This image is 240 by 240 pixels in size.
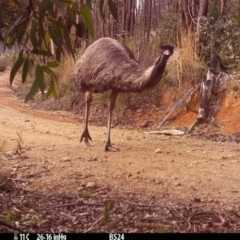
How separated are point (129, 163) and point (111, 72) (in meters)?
1.12

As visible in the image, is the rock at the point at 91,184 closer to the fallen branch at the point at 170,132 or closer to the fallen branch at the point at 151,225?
the fallen branch at the point at 151,225

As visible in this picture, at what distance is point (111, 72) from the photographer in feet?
18.1

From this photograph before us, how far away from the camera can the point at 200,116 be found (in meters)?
7.41

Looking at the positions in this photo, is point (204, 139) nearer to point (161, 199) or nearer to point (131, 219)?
point (161, 199)

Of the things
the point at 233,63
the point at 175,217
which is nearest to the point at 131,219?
the point at 175,217

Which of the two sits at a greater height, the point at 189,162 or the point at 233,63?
the point at 233,63

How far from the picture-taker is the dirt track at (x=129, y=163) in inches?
161

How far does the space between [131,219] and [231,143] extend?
3.39 m

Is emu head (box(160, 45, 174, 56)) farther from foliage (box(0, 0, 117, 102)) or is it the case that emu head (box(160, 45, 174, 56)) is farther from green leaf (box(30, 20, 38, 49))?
green leaf (box(30, 20, 38, 49))

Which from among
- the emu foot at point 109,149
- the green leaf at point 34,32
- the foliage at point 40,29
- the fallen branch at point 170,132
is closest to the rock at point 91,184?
the emu foot at point 109,149

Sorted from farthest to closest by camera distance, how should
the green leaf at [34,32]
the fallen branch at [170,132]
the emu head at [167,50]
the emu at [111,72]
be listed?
the fallen branch at [170,132] < the emu at [111,72] < the emu head at [167,50] < the green leaf at [34,32]

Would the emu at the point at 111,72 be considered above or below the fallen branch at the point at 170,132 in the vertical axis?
above

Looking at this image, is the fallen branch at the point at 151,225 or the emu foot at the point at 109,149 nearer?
the fallen branch at the point at 151,225

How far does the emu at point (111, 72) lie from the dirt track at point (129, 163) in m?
0.42
